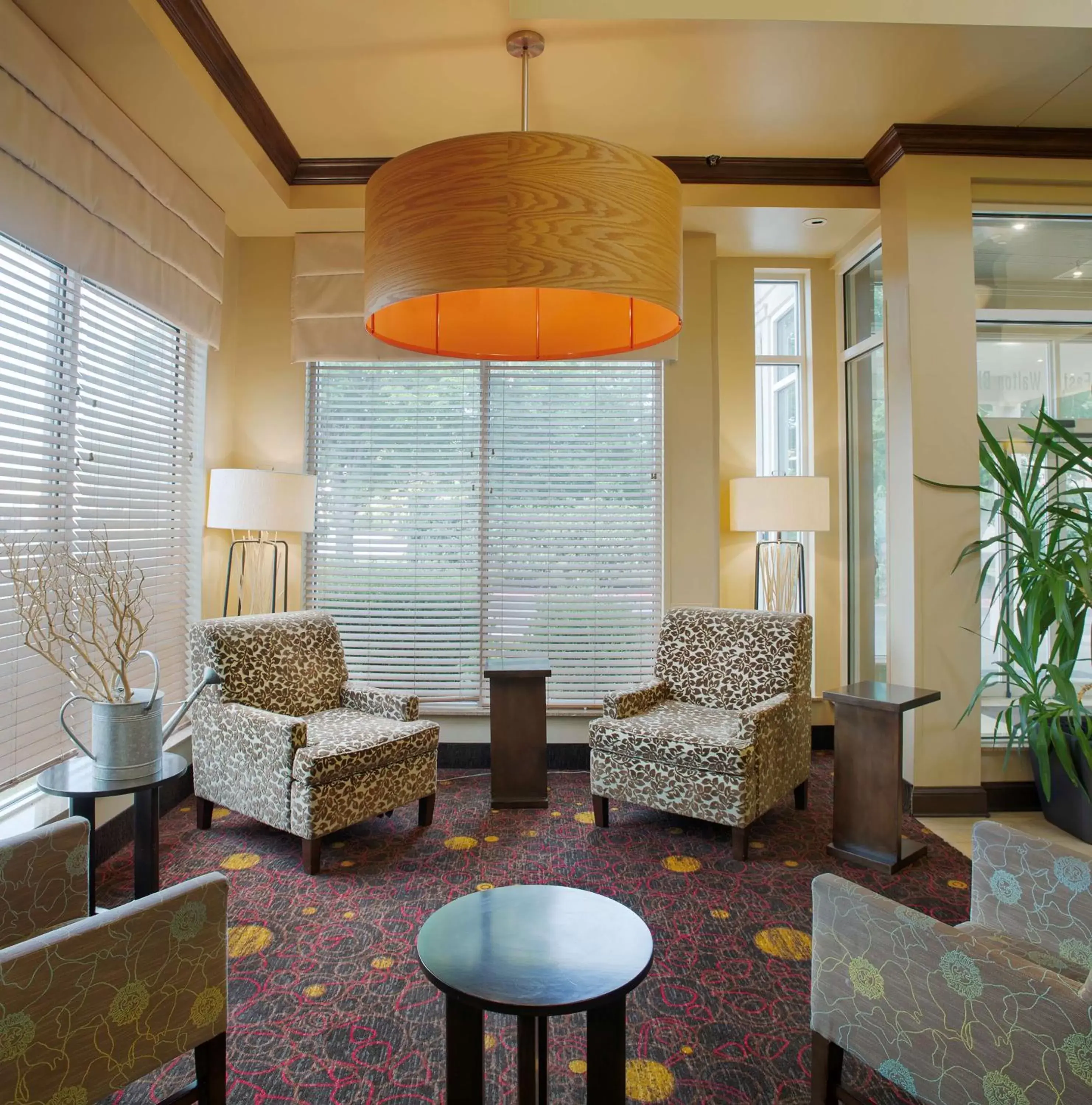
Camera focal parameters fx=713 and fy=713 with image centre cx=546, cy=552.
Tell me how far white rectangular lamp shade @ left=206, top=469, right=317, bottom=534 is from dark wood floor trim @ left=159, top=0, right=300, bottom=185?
161 cm

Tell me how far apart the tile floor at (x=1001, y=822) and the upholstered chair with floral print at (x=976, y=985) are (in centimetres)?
165

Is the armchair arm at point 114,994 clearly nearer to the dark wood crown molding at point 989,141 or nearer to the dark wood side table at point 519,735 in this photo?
the dark wood side table at point 519,735

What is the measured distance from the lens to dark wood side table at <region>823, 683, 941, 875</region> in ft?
9.17

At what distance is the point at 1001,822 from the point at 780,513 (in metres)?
1.76

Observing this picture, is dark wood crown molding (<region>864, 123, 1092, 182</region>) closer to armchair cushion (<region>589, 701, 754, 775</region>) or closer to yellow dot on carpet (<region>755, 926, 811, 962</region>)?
armchair cushion (<region>589, 701, 754, 775</region>)

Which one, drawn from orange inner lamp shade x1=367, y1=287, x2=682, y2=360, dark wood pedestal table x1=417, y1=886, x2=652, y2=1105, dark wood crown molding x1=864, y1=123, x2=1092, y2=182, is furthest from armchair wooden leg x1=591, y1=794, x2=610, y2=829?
dark wood crown molding x1=864, y1=123, x2=1092, y2=182

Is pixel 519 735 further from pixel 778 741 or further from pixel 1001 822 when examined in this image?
pixel 1001 822

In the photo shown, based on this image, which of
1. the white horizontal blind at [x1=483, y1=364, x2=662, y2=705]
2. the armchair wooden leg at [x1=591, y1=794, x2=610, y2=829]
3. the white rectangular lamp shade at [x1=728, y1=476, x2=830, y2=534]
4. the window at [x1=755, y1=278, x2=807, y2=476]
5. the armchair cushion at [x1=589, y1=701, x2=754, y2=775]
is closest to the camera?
the armchair cushion at [x1=589, y1=701, x2=754, y2=775]

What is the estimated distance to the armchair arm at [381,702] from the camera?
3.37m

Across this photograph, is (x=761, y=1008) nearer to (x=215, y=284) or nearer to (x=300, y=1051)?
(x=300, y=1051)

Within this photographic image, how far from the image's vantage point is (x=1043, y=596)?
303 centimetres

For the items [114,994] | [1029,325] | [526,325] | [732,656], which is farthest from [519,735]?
[1029,325]

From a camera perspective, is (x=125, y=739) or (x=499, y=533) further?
(x=499, y=533)

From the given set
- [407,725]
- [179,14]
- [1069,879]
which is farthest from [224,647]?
[1069,879]
